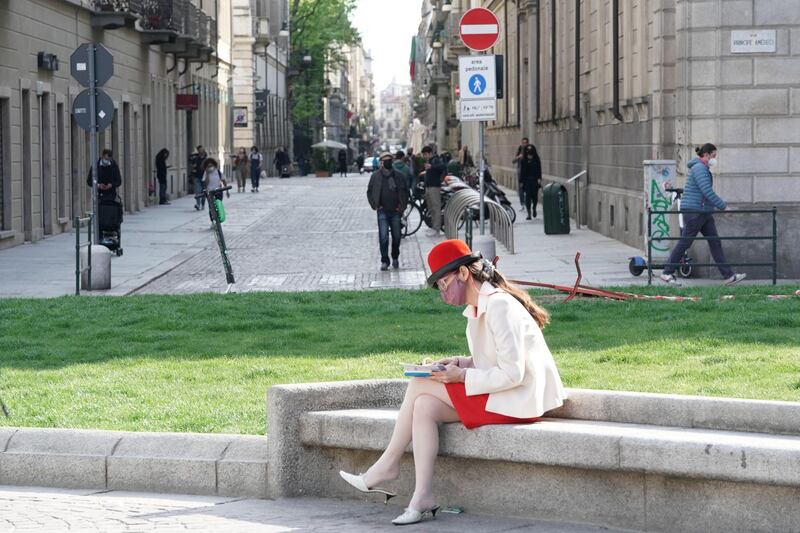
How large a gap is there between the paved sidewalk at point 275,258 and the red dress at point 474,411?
40.1 feet

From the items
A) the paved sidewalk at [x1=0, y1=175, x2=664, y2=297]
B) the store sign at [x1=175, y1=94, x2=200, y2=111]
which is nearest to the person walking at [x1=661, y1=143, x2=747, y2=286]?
the paved sidewalk at [x1=0, y1=175, x2=664, y2=297]

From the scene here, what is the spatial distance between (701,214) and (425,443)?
12126mm

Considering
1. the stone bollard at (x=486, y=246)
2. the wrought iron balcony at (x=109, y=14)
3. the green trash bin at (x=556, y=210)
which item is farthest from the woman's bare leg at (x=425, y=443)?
the wrought iron balcony at (x=109, y=14)

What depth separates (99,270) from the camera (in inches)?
782

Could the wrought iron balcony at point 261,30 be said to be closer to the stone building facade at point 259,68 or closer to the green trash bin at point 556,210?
the stone building facade at point 259,68

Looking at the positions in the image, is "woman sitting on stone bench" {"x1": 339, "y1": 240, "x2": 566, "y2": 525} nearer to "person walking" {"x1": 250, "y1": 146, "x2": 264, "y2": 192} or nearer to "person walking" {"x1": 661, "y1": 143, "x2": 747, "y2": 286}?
"person walking" {"x1": 661, "y1": 143, "x2": 747, "y2": 286}

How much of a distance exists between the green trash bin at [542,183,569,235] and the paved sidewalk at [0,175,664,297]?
312mm

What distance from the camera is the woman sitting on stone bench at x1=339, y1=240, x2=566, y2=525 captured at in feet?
23.1

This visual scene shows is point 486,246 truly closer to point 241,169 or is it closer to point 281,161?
point 241,169

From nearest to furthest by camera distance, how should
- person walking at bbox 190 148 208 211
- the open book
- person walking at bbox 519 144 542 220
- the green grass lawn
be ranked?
the open book → the green grass lawn → person walking at bbox 519 144 542 220 → person walking at bbox 190 148 208 211

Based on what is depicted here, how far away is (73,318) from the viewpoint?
15.1 m

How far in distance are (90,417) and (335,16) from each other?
322 ft

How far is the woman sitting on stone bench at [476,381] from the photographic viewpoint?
7043 millimetres

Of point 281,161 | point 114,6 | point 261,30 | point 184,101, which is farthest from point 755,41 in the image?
point 281,161
